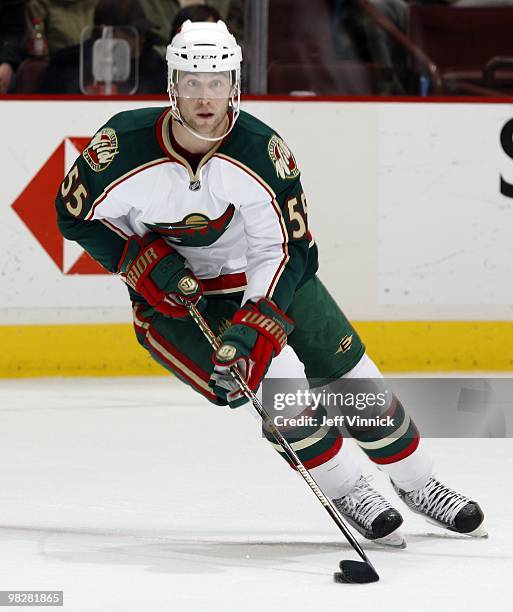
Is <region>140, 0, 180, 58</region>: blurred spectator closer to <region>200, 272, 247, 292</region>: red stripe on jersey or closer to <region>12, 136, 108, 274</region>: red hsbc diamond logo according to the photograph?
<region>12, 136, 108, 274</region>: red hsbc diamond logo

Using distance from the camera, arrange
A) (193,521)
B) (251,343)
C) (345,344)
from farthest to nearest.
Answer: (193,521), (345,344), (251,343)

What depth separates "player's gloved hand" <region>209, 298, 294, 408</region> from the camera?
8.59 ft

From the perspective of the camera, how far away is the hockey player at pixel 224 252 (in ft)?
8.80

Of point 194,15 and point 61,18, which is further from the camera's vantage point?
point 61,18

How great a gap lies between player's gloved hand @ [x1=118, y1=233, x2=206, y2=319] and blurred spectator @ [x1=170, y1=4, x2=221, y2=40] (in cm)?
199

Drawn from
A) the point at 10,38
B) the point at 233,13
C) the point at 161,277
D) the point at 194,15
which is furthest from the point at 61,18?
the point at 161,277

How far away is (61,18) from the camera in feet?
15.8

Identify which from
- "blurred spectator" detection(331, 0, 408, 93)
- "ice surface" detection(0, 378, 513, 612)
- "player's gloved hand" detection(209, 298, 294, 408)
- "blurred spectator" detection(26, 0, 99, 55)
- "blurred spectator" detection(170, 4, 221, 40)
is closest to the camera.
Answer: "ice surface" detection(0, 378, 513, 612)

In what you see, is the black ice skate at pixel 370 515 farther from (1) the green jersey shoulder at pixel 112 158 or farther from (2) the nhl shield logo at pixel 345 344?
(1) the green jersey shoulder at pixel 112 158

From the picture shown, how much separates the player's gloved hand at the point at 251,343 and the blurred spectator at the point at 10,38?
2.34 metres

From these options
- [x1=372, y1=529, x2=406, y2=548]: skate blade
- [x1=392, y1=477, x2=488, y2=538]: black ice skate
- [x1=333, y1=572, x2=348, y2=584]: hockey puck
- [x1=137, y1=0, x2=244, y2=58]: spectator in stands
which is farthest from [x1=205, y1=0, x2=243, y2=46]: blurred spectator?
[x1=333, y1=572, x2=348, y2=584]: hockey puck

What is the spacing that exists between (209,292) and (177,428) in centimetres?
123

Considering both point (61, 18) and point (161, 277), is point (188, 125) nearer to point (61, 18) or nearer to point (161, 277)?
point (161, 277)

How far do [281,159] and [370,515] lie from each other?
0.67 meters
